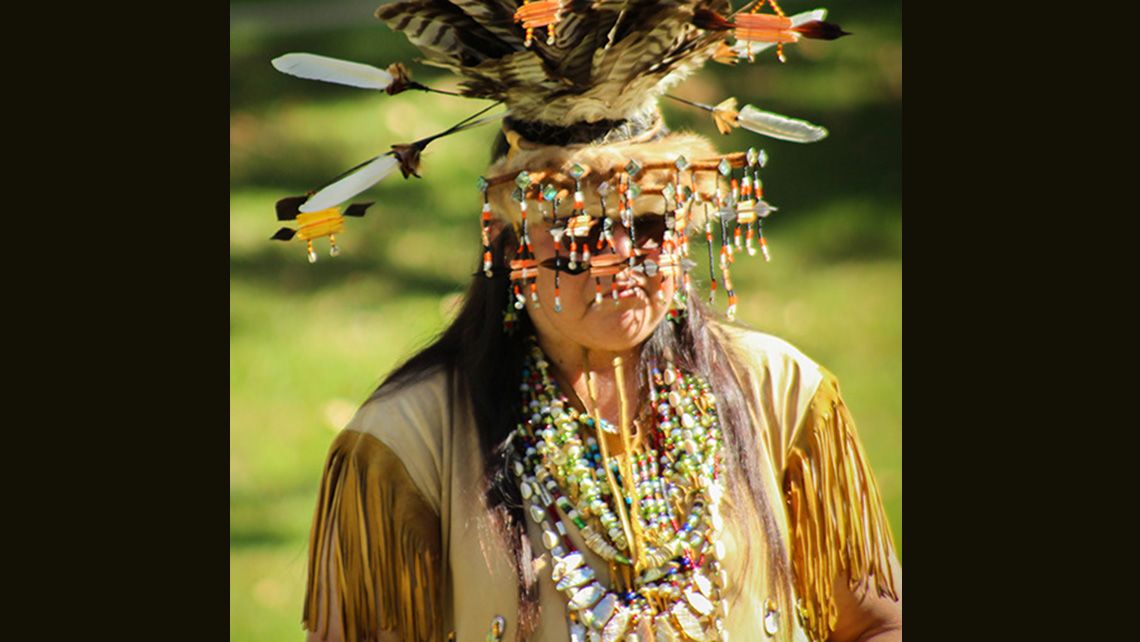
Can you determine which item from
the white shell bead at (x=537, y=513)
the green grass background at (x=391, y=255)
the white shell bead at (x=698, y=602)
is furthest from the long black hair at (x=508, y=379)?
the green grass background at (x=391, y=255)

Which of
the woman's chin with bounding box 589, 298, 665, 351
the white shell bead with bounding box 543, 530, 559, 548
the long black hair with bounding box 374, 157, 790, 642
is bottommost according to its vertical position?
the white shell bead with bounding box 543, 530, 559, 548

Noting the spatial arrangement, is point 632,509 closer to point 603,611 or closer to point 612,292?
point 603,611

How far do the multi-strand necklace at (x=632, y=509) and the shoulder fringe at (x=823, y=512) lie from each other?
0.23 m

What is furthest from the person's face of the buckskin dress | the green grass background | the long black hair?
the green grass background

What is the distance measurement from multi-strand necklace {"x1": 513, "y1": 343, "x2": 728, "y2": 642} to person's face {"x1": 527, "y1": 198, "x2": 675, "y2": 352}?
166 millimetres

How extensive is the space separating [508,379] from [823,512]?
2.27 ft

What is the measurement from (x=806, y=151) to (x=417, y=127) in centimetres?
108

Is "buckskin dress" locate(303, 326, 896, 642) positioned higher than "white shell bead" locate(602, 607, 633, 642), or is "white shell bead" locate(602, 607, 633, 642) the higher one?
"buckskin dress" locate(303, 326, 896, 642)

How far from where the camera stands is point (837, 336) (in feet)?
12.9

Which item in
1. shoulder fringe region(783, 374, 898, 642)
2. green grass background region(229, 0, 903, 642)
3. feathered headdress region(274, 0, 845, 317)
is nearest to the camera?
feathered headdress region(274, 0, 845, 317)

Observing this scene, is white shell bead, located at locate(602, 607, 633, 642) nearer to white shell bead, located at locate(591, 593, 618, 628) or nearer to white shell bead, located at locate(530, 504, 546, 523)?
white shell bead, located at locate(591, 593, 618, 628)

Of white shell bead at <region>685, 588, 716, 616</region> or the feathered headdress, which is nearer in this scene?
the feathered headdress

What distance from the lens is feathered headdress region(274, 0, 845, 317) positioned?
7.78ft

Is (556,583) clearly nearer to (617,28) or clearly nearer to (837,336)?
(617,28)
